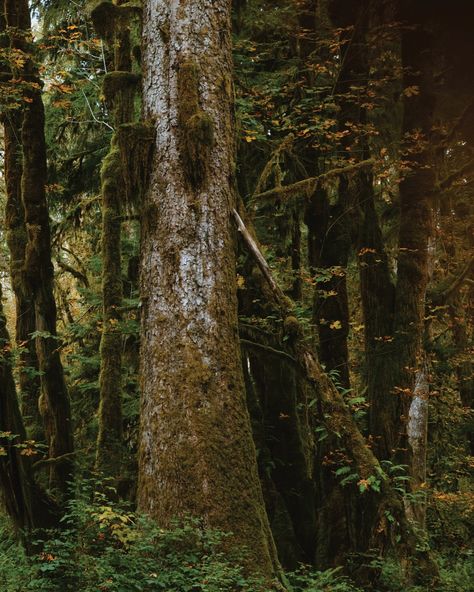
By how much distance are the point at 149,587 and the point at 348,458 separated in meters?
2.73

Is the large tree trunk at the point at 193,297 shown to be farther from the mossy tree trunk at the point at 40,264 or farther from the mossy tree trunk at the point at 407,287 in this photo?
the mossy tree trunk at the point at 407,287

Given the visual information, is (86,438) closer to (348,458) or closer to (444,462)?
(348,458)

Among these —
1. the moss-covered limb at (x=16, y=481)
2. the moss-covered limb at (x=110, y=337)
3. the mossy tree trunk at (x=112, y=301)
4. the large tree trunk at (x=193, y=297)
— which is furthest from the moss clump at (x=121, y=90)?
the moss-covered limb at (x=16, y=481)

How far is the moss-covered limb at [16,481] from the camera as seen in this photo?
Answer: 22.7ft

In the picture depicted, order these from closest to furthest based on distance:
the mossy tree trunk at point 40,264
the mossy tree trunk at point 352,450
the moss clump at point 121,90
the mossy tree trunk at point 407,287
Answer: the mossy tree trunk at point 352,450, the moss clump at point 121,90, the mossy tree trunk at point 40,264, the mossy tree trunk at point 407,287

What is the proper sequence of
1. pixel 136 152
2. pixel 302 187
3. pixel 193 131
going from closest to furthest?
pixel 193 131 < pixel 136 152 < pixel 302 187

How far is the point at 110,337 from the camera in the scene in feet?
31.0

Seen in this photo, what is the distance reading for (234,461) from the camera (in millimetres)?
5105

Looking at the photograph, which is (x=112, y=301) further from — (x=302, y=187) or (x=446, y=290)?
(x=446, y=290)

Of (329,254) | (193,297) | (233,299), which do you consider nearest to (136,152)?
(193,297)

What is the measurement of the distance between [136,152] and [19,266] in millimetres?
4639

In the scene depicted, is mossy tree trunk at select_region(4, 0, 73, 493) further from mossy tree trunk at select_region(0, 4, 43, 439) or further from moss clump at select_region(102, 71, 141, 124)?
moss clump at select_region(102, 71, 141, 124)

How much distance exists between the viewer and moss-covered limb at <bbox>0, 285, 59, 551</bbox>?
6.91m

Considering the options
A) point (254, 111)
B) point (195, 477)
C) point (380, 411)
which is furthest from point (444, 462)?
point (195, 477)
